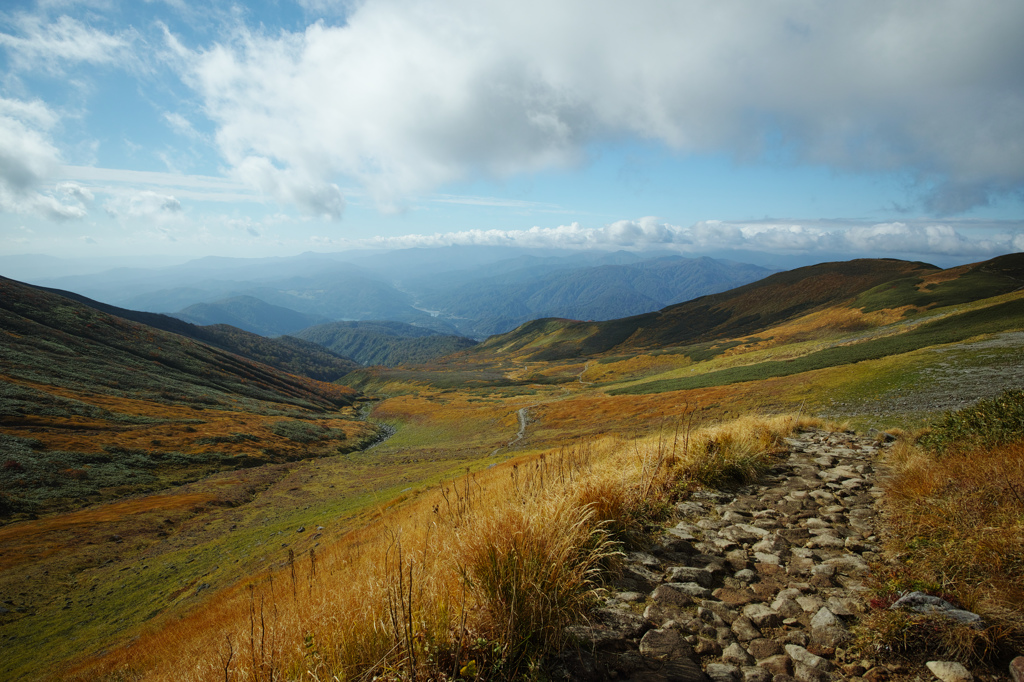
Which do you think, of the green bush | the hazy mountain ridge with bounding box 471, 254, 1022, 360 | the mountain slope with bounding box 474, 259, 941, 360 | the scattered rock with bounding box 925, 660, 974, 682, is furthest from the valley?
the mountain slope with bounding box 474, 259, 941, 360

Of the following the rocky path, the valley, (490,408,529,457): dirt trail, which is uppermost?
the rocky path

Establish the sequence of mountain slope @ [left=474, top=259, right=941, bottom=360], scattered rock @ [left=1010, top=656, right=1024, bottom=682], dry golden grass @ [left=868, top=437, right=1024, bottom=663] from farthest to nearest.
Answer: mountain slope @ [left=474, top=259, right=941, bottom=360] < dry golden grass @ [left=868, top=437, right=1024, bottom=663] < scattered rock @ [left=1010, top=656, right=1024, bottom=682]

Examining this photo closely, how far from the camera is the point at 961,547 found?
11.5ft

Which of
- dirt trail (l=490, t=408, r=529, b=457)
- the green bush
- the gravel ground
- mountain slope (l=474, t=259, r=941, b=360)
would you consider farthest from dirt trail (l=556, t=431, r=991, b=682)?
mountain slope (l=474, t=259, r=941, b=360)

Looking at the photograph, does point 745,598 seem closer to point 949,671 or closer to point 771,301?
point 949,671

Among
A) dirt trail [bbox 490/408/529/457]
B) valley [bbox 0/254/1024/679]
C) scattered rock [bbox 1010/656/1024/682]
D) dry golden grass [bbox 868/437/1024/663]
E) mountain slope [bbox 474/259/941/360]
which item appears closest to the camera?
scattered rock [bbox 1010/656/1024/682]

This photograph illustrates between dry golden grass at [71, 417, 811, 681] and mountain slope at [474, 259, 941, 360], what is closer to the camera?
dry golden grass at [71, 417, 811, 681]

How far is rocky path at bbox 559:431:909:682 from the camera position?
2824 millimetres

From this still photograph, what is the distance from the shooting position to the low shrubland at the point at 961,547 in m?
2.64

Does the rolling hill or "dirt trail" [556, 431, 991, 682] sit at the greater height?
"dirt trail" [556, 431, 991, 682]

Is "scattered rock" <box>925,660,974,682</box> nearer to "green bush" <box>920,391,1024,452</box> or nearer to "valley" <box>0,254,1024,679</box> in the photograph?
"valley" <box>0,254,1024,679</box>

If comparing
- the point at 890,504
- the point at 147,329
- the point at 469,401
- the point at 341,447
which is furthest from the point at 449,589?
the point at 147,329

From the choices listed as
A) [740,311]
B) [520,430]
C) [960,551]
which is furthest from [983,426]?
[740,311]

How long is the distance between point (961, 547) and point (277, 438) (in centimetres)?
5521
